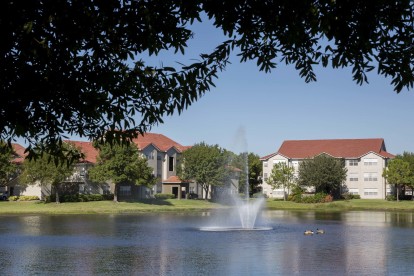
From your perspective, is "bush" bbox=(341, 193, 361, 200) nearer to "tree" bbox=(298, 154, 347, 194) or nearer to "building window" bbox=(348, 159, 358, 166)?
"tree" bbox=(298, 154, 347, 194)

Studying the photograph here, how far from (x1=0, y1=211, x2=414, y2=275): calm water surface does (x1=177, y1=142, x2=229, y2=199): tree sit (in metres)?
43.0

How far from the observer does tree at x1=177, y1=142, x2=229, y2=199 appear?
88.4 meters

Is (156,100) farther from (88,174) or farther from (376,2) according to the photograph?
(88,174)

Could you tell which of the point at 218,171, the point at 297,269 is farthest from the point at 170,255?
the point at 218,171

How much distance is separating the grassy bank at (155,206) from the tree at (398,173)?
4.85 metres

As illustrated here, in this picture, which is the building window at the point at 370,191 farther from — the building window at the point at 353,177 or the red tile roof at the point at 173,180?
the red tile roof at the point at 173,180

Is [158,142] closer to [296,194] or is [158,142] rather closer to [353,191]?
[296,194]

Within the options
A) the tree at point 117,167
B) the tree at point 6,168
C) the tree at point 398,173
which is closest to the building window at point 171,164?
the tree at point 117,167

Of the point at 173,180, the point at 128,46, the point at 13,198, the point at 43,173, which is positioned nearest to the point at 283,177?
the point at 173,180

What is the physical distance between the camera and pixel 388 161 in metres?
94.4

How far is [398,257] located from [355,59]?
21.7 meters

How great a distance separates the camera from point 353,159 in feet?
325

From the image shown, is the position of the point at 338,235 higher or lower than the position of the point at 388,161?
lower

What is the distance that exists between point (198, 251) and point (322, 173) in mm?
62273
